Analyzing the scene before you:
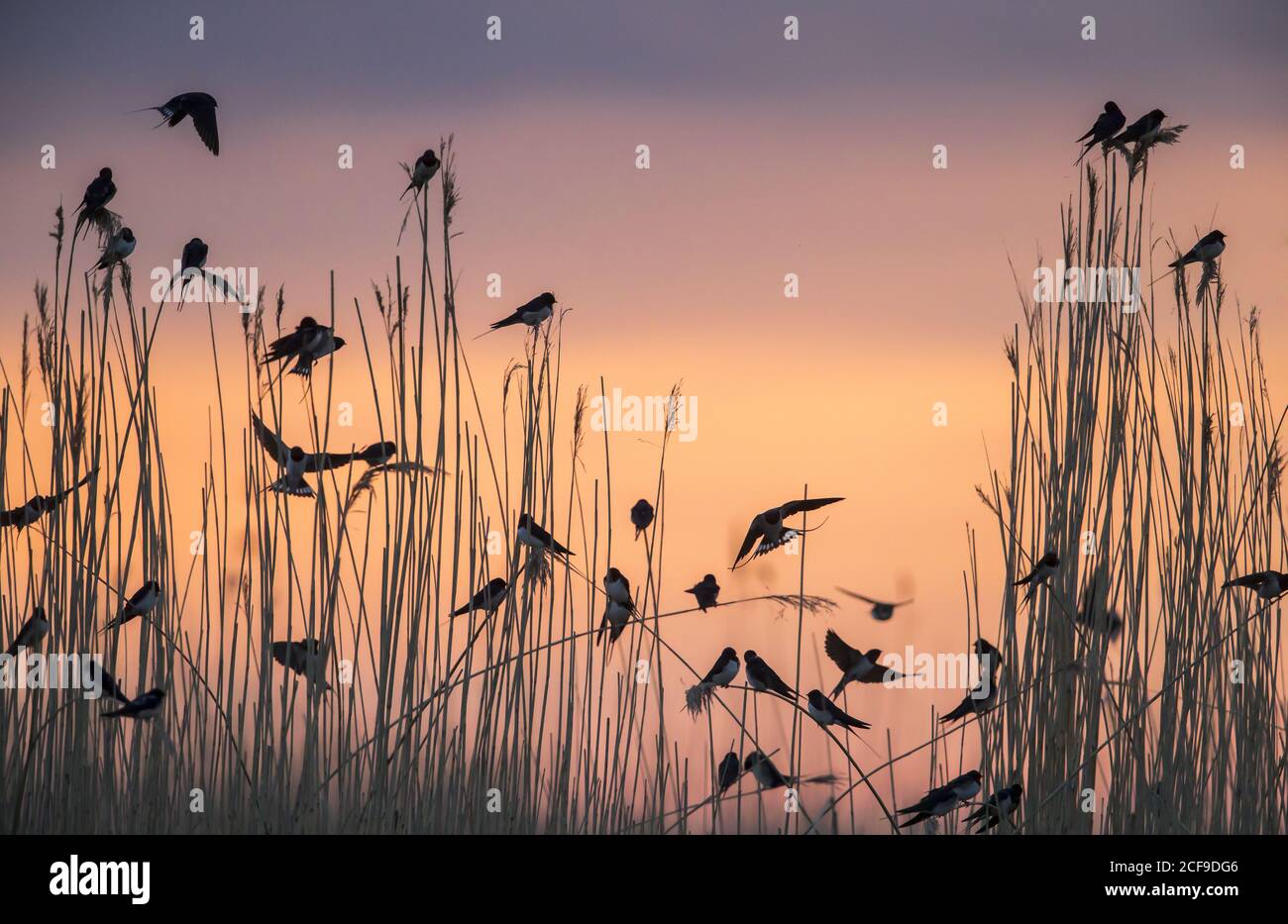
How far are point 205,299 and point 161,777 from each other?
1255mm

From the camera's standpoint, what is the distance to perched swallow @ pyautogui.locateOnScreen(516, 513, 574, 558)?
328 centimetres

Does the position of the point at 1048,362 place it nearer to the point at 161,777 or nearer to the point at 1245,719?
the point at 1245,719

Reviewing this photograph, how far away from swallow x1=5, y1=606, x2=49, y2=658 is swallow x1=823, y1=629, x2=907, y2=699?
2.04 metres

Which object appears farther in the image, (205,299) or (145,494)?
(205,299)

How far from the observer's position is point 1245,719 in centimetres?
340

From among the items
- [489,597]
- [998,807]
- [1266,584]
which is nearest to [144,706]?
[489,597]

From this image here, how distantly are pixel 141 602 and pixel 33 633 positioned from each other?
33cm

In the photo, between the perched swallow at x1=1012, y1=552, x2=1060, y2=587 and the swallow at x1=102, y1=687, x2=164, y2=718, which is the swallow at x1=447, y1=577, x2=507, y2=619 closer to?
the swallow at x1=102, y1=687, x2=164, y2=718

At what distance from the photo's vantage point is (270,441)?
11.1ft

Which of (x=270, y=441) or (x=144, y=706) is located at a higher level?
(x=270, y=441)

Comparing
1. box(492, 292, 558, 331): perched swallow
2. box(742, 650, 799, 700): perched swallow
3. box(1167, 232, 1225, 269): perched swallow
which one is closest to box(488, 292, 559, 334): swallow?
box(492, 292, 558, 331): perched swallow

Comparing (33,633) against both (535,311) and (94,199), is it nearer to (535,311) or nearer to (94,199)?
(94,199)
